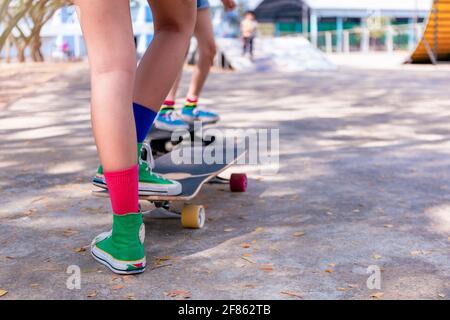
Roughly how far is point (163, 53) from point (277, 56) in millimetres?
14301

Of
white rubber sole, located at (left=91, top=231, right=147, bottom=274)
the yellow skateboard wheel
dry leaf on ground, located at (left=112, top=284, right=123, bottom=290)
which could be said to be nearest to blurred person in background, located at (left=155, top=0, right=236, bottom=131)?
the yellow skateboard wheel

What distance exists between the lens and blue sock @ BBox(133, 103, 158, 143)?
2318mm

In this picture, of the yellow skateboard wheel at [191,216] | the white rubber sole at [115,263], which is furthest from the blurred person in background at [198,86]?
the white rubber sole at [115,263]

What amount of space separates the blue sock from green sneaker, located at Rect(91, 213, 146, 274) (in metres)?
0.39

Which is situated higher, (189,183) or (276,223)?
(189,183)

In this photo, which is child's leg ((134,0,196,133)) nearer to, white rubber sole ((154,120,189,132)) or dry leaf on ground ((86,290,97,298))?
dry leaf on ground ((86,290,97,298))

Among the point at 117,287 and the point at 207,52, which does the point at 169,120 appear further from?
the point at 117,287

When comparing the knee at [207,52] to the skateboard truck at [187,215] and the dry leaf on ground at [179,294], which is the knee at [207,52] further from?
the dry leaf on ground at [179,294]

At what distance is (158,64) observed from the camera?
2.33 meters

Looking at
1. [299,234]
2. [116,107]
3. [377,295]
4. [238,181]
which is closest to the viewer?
[377,295]

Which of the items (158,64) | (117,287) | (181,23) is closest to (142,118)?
(158,64)

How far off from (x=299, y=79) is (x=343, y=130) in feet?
19.6

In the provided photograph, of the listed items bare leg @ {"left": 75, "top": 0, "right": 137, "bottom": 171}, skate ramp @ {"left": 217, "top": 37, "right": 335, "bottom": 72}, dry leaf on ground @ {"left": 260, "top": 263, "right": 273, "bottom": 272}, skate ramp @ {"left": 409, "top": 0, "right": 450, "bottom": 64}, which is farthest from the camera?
skate ramp @ {"left": 409, "top": 0, "right": 450, "bottom": 64}
